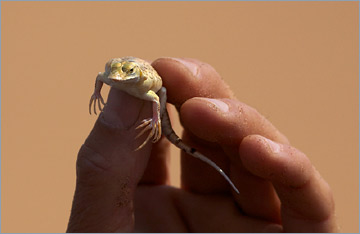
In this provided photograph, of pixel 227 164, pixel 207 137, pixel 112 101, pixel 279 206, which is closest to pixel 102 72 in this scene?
pixel 112 101

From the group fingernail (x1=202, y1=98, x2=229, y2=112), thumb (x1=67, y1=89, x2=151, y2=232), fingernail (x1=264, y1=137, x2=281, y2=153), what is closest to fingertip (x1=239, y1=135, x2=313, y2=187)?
fingernail (x1=264, y1=137, x2=281, y2=153)

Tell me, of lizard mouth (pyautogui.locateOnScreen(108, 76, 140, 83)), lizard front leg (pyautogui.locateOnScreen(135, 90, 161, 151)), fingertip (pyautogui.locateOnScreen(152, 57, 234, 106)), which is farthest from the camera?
fingertip (pyautogui.locateOnScreen(152, 57, 234, 106))

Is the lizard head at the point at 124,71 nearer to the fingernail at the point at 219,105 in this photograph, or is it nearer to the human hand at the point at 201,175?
the human hand at the point at 201,175

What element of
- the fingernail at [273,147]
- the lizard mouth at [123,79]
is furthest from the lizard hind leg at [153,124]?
the fingernail at [273,147]

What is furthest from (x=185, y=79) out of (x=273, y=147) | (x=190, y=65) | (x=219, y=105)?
(x=273, y=147)

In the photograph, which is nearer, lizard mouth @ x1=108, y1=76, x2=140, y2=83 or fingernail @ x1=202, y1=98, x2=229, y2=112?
lizard mouth @ x1=108, y1=76, x2=140, y2=83

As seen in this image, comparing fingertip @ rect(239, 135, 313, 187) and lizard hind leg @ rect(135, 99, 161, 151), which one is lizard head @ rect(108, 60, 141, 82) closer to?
lizard hind leg @ rect(135, 99, 161, 151)

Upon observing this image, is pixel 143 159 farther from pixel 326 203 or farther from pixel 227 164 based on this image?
pixel 326 203
